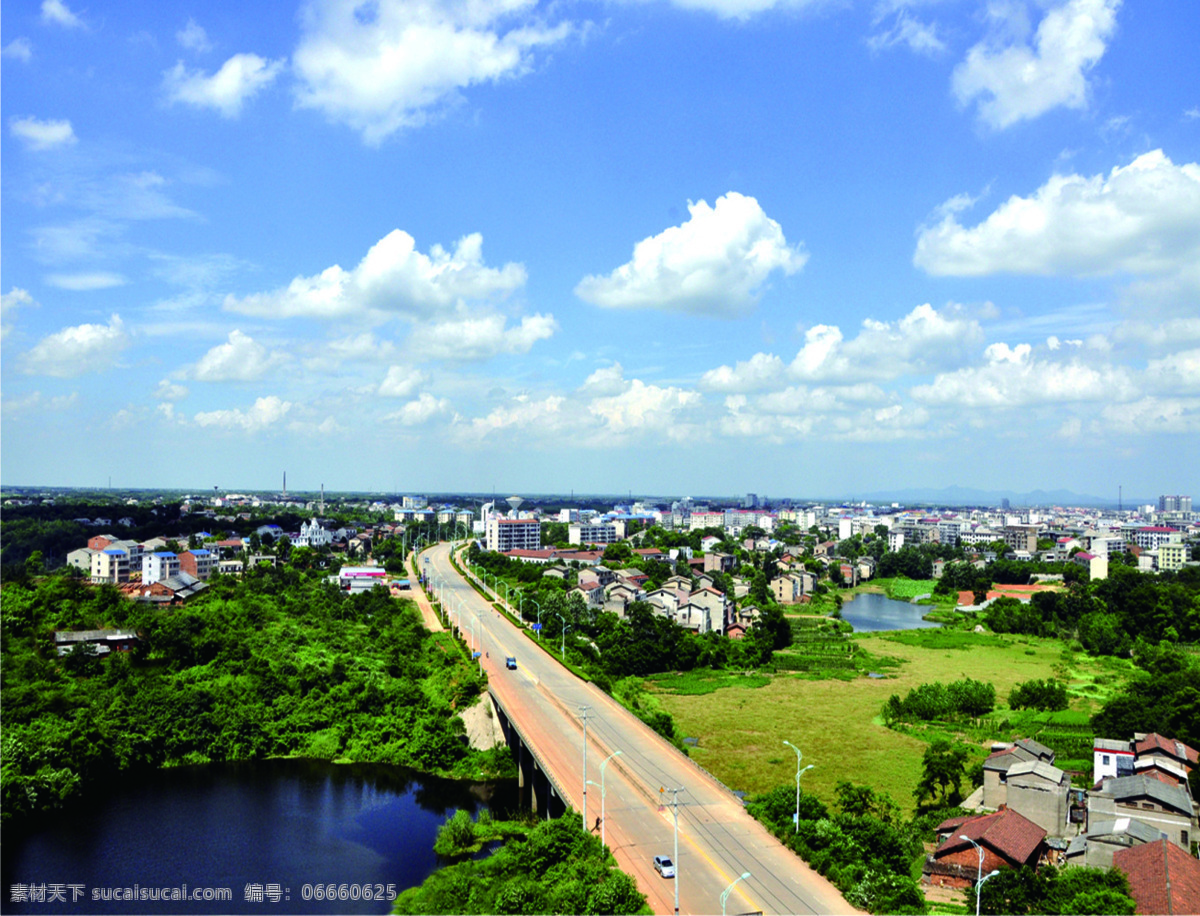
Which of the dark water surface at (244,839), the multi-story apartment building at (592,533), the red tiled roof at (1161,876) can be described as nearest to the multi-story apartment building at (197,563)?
the dark water surface at (244,839)

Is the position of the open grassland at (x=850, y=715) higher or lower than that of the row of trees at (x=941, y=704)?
lower

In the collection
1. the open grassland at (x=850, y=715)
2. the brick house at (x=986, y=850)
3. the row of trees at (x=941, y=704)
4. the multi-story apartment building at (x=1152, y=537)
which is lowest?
the open grassland at (x=850, y=715)

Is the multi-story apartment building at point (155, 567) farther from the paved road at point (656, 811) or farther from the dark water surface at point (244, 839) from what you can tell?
the paved road at point (656, 811)

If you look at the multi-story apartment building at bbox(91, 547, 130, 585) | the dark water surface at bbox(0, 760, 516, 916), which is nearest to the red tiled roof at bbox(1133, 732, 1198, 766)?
the dark water surface at bbox(0, 760, 516, 916)

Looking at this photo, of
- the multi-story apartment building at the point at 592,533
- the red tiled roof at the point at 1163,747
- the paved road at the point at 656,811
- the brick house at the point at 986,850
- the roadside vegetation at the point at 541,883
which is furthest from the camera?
the multi-story apartment building at the point at 592,533

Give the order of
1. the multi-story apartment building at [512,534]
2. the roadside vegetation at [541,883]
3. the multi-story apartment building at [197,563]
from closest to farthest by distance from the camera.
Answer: the roadside vegetation at [541,883], the multi-story apartment building at [197,563], the multi-story apartment building at [512,534]

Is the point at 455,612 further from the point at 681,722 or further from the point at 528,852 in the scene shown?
the point at 528,852

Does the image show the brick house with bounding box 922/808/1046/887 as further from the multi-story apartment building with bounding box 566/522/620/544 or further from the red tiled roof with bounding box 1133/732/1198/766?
the multi-story apartment building with bounding box 566/522/620/544
